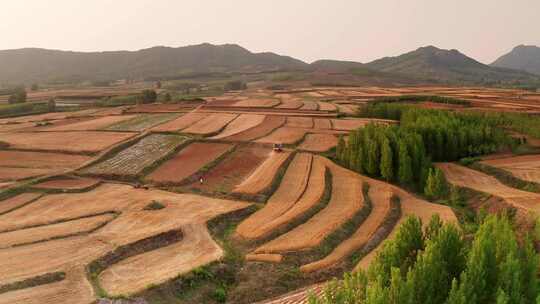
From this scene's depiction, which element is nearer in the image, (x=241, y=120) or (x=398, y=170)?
(x=398, y=170)

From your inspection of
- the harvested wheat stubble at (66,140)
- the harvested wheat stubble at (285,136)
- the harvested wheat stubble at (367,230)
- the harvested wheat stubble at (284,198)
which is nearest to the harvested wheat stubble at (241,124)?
the harvested wheat stubble at (285,136)

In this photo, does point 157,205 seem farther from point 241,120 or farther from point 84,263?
point 241,120

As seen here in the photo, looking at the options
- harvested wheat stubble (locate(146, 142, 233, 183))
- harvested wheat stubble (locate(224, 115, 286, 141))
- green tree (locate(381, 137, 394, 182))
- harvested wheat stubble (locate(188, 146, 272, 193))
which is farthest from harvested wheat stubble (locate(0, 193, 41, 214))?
green tree (locate(381, 137, 394, 182))

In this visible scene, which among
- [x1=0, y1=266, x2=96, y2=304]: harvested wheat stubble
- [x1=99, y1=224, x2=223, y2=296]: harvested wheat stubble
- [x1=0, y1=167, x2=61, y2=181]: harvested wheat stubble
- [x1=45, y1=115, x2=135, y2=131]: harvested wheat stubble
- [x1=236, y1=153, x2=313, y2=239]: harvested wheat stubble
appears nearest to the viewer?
[x1=0, y1=266, x2=96, y2=304]: harvested wheat stubble

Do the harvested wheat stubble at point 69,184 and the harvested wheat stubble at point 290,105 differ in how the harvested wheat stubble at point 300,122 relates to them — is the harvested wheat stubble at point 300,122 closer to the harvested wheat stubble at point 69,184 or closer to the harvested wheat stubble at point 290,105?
the harvested wheat stubble at point 290,105

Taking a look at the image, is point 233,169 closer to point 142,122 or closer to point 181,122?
point 181,122

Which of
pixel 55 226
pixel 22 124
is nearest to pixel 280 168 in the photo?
pixel 55 226

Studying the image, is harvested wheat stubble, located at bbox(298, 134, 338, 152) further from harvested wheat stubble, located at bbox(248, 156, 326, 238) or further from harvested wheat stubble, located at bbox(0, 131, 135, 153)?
harvested wheat stubble, located at bbox(0, 131, 135, 153)
